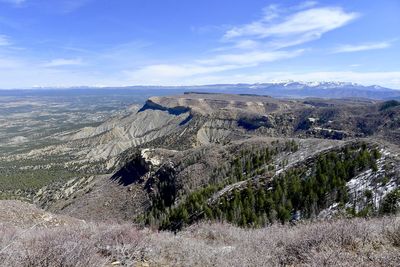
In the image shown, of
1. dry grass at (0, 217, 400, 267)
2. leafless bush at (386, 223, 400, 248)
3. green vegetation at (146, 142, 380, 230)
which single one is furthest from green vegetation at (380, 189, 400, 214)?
leafless bush at (386, 223, 400, 248)

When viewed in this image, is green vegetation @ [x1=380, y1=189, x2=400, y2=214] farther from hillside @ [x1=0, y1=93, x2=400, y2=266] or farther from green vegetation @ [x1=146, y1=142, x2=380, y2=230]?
green vegetation @ [x1=146, y1=142, x2=380, y2=230]

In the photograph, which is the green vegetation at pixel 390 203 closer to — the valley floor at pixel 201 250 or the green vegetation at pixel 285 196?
the green vegetation at pixel 285 196

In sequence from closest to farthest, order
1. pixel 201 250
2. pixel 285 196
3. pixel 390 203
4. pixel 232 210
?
pixel 201 250, pixel 390 203, pixel 285 196, pixel 232 210

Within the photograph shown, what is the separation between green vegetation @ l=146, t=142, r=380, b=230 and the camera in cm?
3401

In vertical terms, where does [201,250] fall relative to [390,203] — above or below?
above

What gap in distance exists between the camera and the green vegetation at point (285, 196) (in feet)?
112

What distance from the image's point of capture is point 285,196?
38.1 metres

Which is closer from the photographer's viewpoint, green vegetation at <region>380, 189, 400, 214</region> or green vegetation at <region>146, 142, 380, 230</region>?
green vegetation at <region>380, 189, 400, 214</region>

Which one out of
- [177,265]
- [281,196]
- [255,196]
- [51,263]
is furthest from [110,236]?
[255,196]

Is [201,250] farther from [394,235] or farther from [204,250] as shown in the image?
[394,235]

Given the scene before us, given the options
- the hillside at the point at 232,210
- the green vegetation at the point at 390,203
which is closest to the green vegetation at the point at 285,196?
the hillside at the point at 232,210

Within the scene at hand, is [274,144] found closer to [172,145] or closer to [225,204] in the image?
[225,204]

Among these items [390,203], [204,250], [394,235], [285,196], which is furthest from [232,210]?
[394,235]

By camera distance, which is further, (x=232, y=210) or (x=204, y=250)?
(x=232, y=210)
